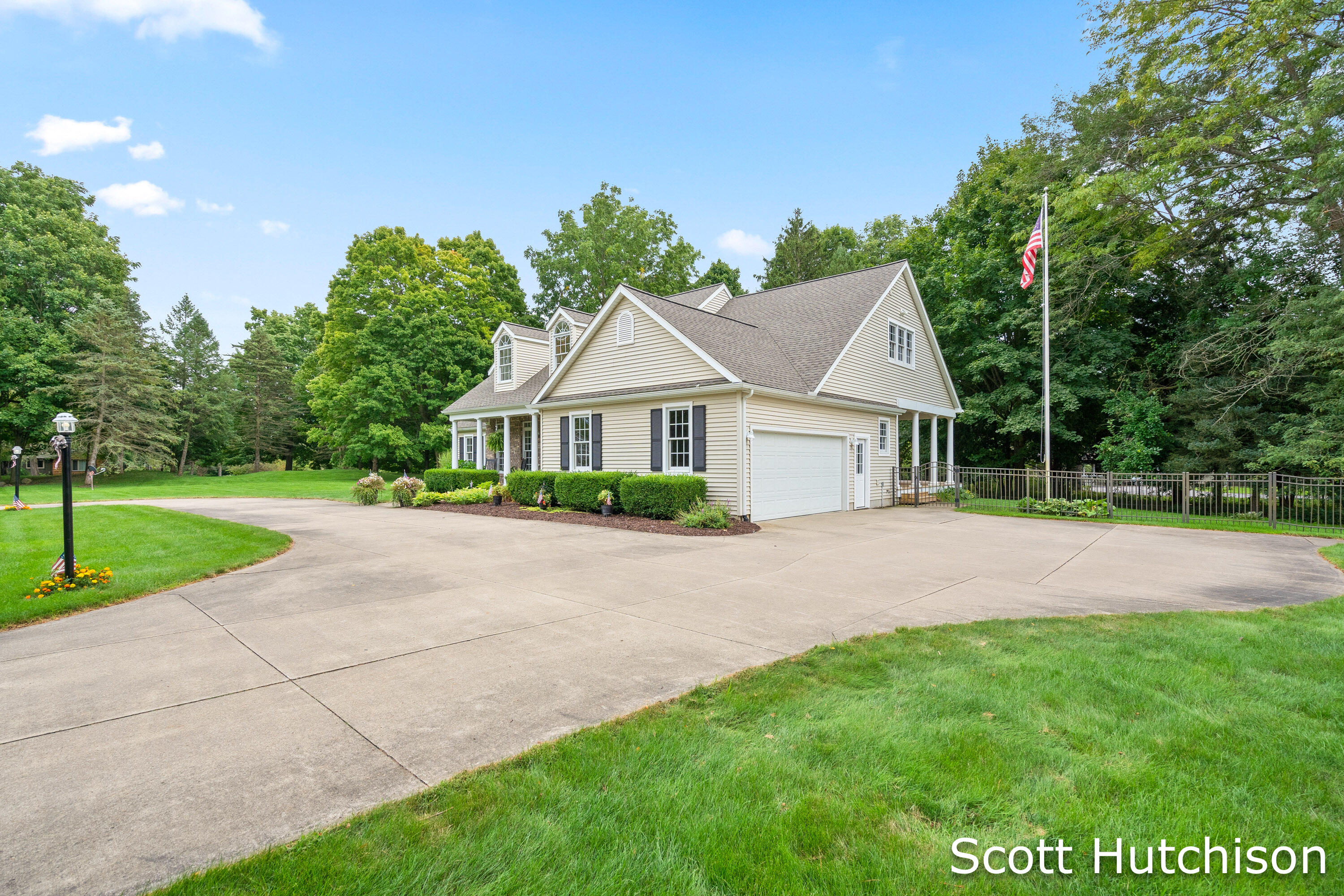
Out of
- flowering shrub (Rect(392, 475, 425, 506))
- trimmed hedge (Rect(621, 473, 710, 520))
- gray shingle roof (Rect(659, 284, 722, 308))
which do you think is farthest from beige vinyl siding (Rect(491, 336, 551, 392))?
trimmed hedge (Rect(621, 473, 710, 520))

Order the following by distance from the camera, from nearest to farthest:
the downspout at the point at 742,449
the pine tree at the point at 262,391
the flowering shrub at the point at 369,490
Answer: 1. the downspout at the point at 742,449
2. the flowering shrub at the point at 369,490
3. the pine tree at the point at 262,391

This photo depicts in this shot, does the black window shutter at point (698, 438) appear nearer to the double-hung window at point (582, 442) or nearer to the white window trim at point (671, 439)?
the white window trim at point (671, 439)

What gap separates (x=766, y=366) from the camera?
1555 cm

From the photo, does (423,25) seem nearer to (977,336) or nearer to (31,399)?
(977,336)

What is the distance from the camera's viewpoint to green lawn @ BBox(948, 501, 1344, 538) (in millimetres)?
12836

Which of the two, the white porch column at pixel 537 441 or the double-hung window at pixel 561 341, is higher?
the double-hung window at pixel 561 341

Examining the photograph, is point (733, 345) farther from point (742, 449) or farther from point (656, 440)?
point (742, 449)

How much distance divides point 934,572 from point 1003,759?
5.50 meters

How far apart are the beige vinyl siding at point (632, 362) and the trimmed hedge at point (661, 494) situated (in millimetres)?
2598

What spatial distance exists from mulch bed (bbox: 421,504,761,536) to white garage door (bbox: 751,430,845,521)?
3.75ft

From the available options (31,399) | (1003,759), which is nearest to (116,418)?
(31,399)

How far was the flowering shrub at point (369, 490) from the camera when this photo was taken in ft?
66.0

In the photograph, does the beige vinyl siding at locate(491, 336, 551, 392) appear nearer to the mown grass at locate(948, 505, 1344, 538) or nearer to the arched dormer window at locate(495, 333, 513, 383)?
the arched dormer window at locate(495, 333, 513, 383)

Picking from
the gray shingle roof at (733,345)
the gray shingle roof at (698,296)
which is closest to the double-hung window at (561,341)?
the gray shingle roof at (698,296)
